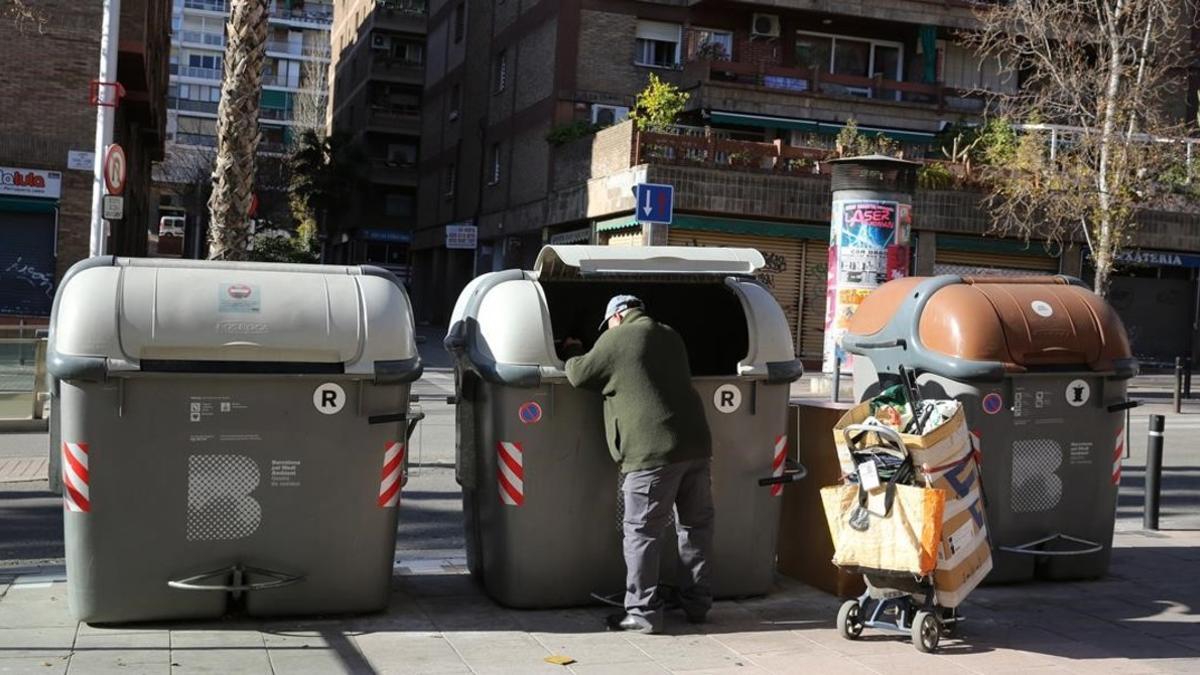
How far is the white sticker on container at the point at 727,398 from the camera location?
281 inches

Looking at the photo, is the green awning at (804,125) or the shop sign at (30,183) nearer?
the shop sign at (30,183)

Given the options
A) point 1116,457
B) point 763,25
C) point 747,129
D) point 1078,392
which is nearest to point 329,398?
point 1078,392

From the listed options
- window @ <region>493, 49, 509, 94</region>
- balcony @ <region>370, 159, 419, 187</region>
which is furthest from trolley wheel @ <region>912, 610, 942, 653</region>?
balcony @ <region>370, 159, 419, 187</region>

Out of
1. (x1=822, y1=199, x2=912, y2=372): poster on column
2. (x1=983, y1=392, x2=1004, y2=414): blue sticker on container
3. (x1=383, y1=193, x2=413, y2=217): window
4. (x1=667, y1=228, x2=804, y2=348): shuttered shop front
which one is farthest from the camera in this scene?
(x1=383, y1=193, x2=413, y2=217): window

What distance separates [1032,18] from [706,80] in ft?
31.5

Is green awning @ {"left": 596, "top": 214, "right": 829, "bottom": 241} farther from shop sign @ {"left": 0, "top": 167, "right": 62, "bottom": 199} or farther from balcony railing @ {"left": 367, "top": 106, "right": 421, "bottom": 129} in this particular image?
balcony railing @ {"left": 367, "top": 106, "right": 421, "bottom": 129}

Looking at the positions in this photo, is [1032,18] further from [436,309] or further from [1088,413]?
[436,309]

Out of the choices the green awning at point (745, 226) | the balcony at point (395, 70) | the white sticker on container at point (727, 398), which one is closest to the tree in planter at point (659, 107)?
the green awning at point (745, 226)

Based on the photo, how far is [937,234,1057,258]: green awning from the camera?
2909cm

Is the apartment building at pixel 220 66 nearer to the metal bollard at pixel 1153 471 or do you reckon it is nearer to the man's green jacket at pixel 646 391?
the metal bollard at pixel 1153 471

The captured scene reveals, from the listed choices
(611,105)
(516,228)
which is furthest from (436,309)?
(611,105)

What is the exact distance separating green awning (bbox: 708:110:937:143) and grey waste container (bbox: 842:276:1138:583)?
2462 cm

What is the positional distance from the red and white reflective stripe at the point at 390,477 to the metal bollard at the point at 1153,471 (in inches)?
229

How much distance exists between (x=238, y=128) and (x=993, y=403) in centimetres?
923
